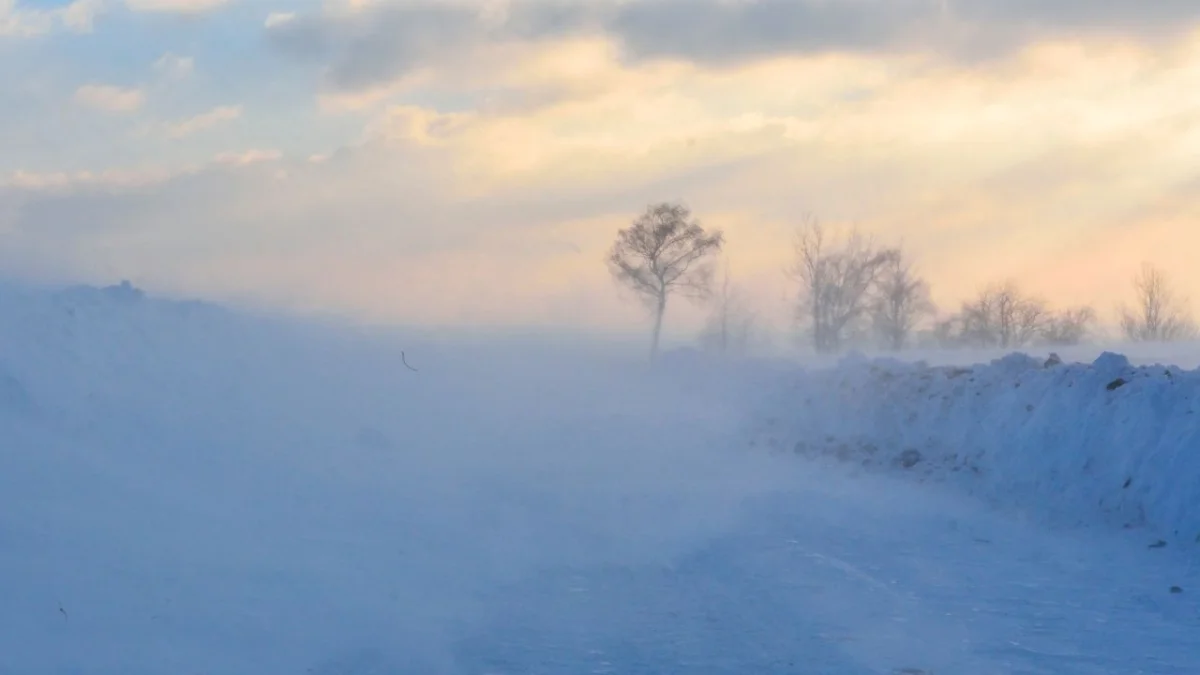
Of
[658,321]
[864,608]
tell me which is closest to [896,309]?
[658,321]

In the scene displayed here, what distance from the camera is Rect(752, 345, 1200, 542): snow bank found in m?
13.3

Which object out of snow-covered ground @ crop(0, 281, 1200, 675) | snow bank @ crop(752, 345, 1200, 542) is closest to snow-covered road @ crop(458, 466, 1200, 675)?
snow-covered ground @ crop(0, 281, 1200, 675)

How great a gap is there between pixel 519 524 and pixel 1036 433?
8320mm

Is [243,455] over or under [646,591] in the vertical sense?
over

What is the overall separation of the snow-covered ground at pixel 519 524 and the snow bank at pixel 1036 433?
5 centimetres

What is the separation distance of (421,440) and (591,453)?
11.9 ft

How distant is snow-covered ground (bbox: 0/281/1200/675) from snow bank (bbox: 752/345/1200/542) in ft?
0.17

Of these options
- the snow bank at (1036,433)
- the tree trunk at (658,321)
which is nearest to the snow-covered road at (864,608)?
the snow bank at (1036,433)

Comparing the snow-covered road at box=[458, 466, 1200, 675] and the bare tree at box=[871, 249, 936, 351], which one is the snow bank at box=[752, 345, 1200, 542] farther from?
the bare tree at box=[871, 249, 936, 351]

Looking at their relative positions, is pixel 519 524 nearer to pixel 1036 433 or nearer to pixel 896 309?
pixel 1036 433

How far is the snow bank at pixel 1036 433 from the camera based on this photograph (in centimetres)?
1329

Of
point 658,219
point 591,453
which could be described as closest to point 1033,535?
point 591,453

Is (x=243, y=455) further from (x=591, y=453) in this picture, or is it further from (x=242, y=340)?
(x=591, y=453)

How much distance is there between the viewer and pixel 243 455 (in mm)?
12359
